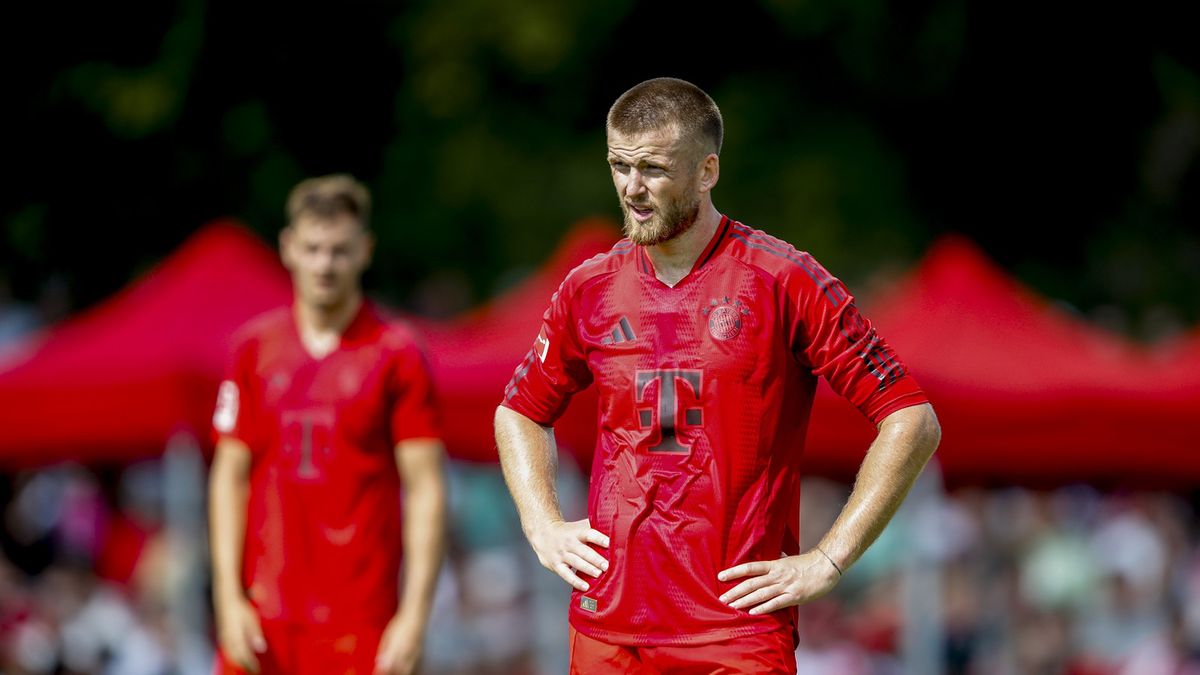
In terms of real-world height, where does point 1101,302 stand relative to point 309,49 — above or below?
below

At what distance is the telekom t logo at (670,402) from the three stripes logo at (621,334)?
0.13m

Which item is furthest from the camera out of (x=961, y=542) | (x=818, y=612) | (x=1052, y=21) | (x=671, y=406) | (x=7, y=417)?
(x=1052, y=21)

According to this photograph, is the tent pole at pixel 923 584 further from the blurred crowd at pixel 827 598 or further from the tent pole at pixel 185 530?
the tent pole at pixel 185 530

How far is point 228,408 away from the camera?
7.73 meters

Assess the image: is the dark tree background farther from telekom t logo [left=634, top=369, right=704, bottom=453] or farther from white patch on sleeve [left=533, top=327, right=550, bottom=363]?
telekom t logo [left=634, top=369, right=704, bottom=453]

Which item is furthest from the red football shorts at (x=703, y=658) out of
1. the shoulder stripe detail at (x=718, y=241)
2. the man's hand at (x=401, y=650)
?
the man's hand at (x=401, y=650)

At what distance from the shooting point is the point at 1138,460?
13188mm

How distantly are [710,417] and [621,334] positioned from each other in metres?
0.36

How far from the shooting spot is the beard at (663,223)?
17.4 feet

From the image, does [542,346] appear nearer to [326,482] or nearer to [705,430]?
[705,430]

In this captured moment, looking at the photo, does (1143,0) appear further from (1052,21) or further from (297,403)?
(297,403)

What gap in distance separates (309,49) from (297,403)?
532 inches

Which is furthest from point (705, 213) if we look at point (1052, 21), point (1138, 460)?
point (1052, 21)

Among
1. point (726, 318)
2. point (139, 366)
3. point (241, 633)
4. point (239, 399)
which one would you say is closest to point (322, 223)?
point (239, 399)
